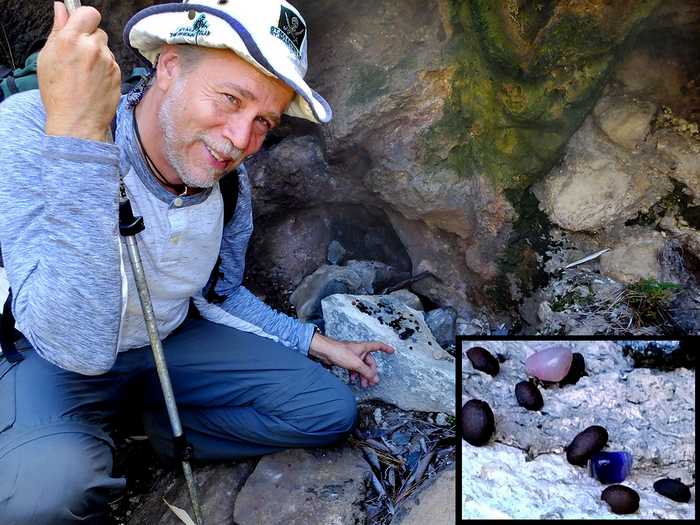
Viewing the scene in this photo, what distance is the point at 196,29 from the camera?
227 centimetres

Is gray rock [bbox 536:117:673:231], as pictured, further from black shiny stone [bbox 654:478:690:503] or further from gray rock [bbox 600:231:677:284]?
black shiny stone [bbox 654:478:690:503]

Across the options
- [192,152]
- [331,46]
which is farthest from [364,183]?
[192,152]

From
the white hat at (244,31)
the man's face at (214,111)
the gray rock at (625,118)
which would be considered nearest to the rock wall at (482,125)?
the gray rock at (625,118)

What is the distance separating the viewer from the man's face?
2320mm

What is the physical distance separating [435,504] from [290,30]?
6.33ft

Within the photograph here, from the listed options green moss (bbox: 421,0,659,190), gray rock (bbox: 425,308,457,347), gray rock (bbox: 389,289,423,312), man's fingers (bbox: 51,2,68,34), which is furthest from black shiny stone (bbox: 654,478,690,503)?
man's fingers (bbox: 51,2,68,34)

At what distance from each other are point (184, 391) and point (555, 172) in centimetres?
225

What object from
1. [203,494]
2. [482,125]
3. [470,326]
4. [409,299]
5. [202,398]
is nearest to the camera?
[203,494]

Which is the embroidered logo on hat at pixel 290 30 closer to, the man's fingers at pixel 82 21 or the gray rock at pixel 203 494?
the man's fingers at pixel 82 21

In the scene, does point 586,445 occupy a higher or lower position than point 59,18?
lower

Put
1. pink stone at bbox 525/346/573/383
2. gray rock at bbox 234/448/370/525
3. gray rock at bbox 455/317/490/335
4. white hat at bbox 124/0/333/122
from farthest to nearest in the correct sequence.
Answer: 1. gray rock at bbox 455/317/490/335
2. gray rock at bbox 234/448/370/525
3. white hat at bbox 124/0/333/122
4. pink stone at bbox 525/346/573/383

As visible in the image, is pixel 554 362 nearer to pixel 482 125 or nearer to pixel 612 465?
pixel 612 465

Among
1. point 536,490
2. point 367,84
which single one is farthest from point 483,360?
point 367,84

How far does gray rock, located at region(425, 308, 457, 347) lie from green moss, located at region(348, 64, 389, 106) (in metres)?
1.31
